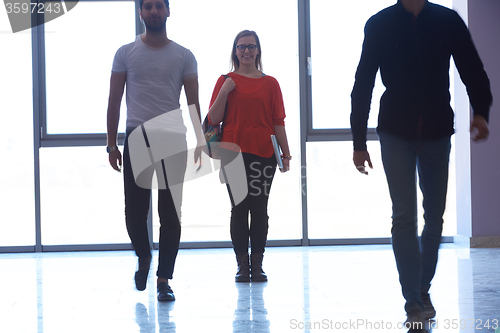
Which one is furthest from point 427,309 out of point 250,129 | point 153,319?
point 250,129

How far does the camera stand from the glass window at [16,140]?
4688mm

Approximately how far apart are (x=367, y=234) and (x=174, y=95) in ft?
9.14

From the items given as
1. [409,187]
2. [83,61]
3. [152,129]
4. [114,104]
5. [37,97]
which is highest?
[83,61]

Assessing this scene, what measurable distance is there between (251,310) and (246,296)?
12.2 inches

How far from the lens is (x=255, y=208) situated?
126 inches

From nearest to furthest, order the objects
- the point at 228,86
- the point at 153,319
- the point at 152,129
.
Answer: the point at 153,319 < the point at 152,129 < the point at 228,86

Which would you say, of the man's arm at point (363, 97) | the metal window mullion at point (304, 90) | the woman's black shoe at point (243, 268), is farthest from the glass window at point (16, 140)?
the man's arm at point (363, 97)

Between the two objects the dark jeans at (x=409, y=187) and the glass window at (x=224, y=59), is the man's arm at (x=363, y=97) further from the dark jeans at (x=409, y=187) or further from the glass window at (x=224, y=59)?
the glass window at (x=224, y=59)

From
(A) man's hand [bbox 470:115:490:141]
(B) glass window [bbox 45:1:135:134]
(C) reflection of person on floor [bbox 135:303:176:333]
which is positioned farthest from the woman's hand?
(B) glass window [bbox 45:1:135:134]

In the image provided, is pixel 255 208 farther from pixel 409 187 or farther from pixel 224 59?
pixel 224 59

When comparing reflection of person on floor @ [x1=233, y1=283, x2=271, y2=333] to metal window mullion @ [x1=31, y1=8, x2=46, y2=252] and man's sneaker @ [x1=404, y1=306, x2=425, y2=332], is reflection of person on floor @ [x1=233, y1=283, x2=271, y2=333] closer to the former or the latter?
man's sneaker @ [x1=404, y1=306, x2=425, y2=332]

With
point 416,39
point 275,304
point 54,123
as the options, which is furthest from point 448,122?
point 54,123

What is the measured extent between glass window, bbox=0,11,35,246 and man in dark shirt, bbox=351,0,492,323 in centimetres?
347

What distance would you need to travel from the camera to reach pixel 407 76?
6.46ft
